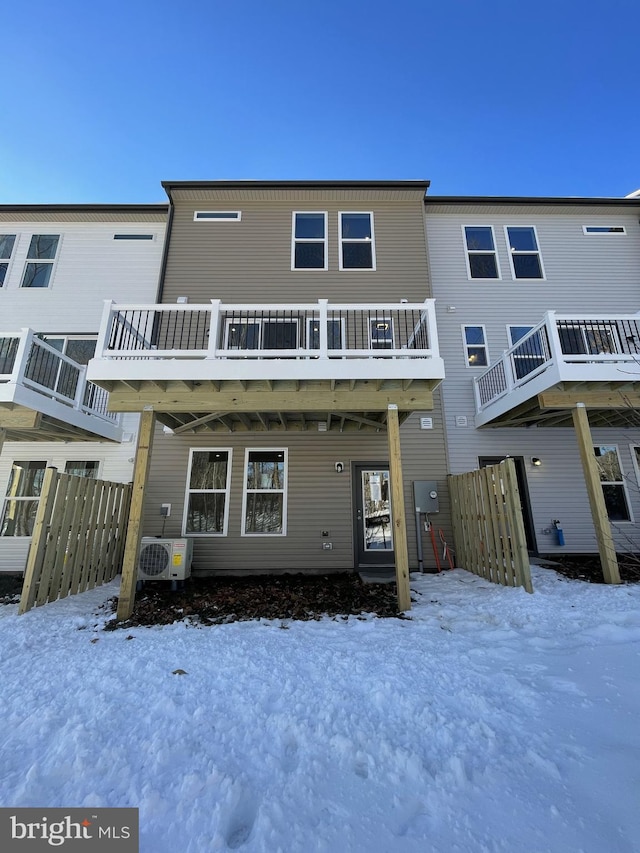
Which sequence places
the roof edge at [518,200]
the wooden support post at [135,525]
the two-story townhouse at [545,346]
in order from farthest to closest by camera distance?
the roof edge at [518,200]
the two-story townhouse at [545,346]
the wooden support post at [135,525]

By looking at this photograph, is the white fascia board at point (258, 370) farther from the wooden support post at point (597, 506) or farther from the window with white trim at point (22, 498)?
the window with white trim at point (22, 498)

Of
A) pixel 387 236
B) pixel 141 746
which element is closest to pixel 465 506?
pixel 141 746

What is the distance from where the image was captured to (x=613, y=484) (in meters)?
7.91

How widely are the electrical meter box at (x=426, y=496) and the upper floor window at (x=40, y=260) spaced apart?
9.80m

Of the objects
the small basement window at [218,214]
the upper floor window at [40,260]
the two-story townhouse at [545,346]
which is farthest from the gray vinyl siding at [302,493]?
the small basement window at [218,214]

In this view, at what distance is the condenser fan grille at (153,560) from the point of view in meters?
6.19

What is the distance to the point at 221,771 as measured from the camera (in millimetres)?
1875

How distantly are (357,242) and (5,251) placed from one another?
8.70 meters

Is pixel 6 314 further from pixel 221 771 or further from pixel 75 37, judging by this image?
pixel 221 771

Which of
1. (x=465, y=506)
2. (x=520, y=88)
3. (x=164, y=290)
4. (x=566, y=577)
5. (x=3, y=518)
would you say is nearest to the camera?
(x=566, y=577)

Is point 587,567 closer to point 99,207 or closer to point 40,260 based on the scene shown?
point 99,207

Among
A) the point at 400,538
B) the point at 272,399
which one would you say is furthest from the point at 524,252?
the point at 400,538

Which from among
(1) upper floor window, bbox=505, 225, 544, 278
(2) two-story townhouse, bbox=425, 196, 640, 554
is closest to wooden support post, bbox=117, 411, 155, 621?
(2) two-story townhouse, bbox=425, 196, 640, 554

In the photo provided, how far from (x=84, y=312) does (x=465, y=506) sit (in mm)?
9373
